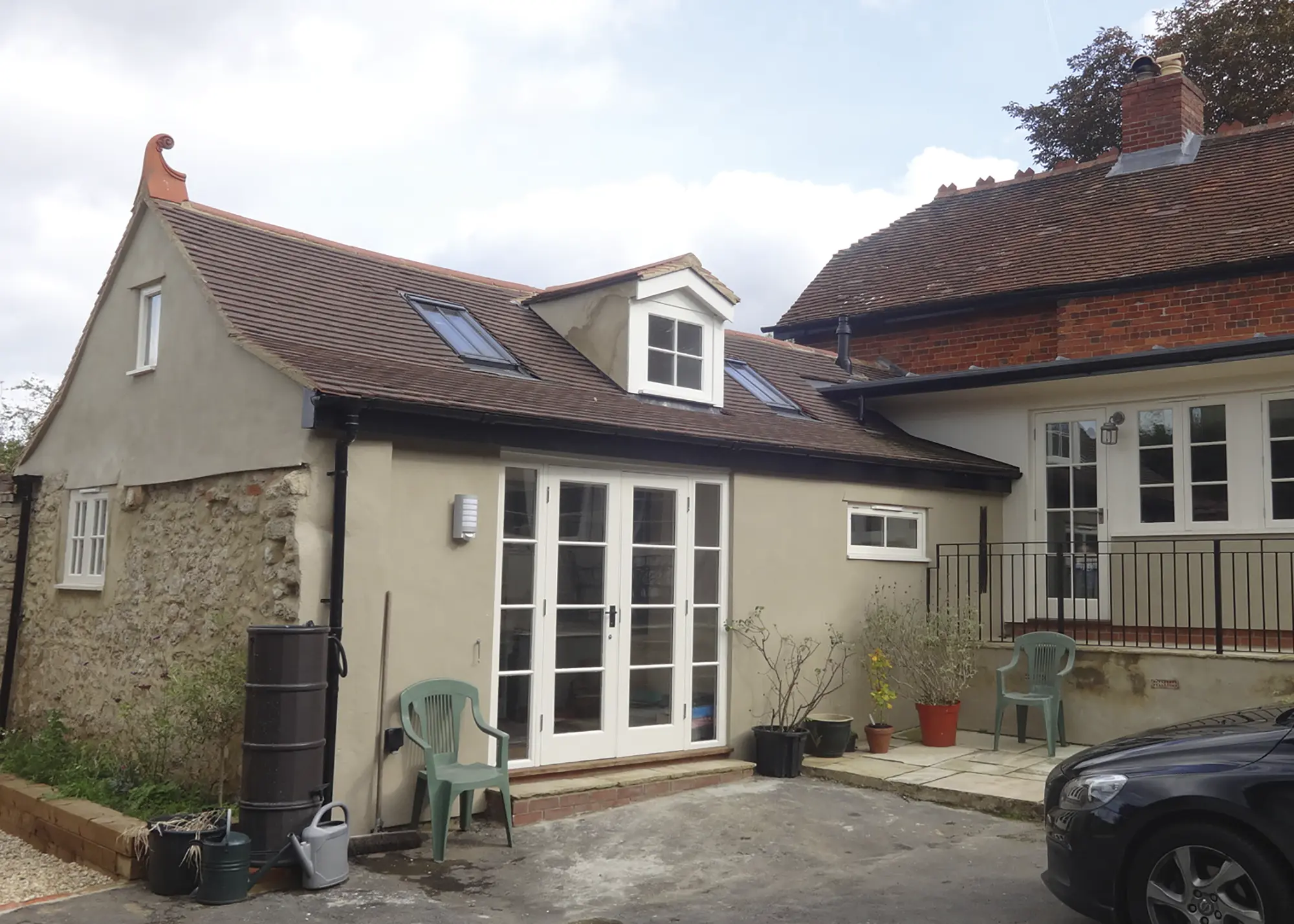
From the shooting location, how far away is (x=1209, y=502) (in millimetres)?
10586

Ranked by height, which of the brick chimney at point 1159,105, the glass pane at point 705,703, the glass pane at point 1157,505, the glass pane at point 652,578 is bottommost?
the glass pane at point 705,703

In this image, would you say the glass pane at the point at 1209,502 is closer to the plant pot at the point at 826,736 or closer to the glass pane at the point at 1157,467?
the glass pane at the point at 1157,467

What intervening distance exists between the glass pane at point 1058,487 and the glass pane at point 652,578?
5093 mm

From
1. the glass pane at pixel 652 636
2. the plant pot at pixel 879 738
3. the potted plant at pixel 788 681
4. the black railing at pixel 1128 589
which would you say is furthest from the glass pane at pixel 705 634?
the black railing at pixel 1128 589

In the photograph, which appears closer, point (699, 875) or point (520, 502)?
point (699, 875)

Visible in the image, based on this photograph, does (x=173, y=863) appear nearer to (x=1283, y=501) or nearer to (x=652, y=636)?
(x=652, y=636)

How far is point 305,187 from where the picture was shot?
10148 mm

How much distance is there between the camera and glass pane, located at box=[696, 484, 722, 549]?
879cm

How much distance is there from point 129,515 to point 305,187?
3.53 metres

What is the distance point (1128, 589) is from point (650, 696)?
5.51 meters

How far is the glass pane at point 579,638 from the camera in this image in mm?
7816

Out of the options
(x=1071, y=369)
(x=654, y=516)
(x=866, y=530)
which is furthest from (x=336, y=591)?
(x=1071, y=369)

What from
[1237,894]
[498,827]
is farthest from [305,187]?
[1237,894]

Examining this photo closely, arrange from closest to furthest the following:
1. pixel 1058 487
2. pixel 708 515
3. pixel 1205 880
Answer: pixel 1205 880
pixel 708 515
pixel 1058 487
